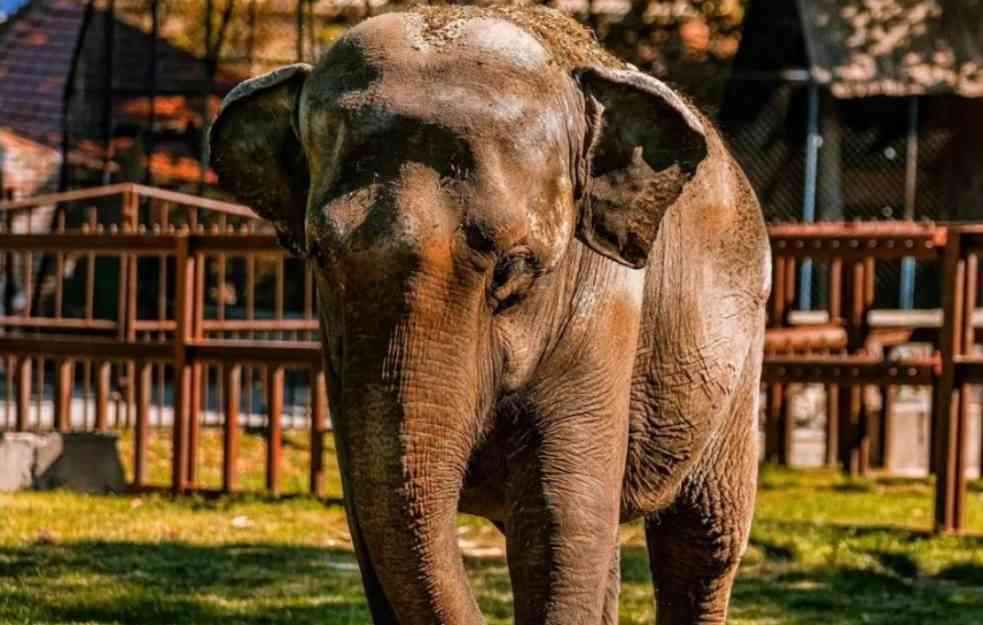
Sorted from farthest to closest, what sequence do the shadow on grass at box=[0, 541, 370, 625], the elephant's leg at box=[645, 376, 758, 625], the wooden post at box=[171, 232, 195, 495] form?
the wooden post at box=[171, 232, 195, 495] < the shadow on grass at box=[0, 541, 370, 625] < the elephant's leg at box=[645, 376, 758, 625]

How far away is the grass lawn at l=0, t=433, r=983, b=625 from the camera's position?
8016mm

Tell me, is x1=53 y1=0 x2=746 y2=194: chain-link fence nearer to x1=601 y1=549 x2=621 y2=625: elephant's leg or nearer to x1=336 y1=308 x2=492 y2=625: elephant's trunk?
x1=601 y1=549 x2=621 y2=625: elephant's leg

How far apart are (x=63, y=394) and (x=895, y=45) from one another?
1153cm

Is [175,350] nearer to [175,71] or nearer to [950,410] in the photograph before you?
[950,410]

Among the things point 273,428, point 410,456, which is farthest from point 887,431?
point 410,456

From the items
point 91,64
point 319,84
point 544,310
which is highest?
point 91,64

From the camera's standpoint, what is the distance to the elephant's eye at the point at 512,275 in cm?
423

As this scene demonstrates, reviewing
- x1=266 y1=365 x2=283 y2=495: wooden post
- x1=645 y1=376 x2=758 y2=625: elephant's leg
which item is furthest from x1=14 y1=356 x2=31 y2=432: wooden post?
x1=645 y1=376 x2=758 y2=625: elephant's leg

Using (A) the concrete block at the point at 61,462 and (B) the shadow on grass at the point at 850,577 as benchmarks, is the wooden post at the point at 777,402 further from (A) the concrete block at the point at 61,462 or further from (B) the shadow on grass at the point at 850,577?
(A) the concrete block at the point at 61,462

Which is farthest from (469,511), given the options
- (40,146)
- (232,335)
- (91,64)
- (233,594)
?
(40,146)

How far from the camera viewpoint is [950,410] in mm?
10602

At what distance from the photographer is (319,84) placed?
4.41 m

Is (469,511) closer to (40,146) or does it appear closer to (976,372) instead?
(976,372)

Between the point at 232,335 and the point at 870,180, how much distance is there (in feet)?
26.4
